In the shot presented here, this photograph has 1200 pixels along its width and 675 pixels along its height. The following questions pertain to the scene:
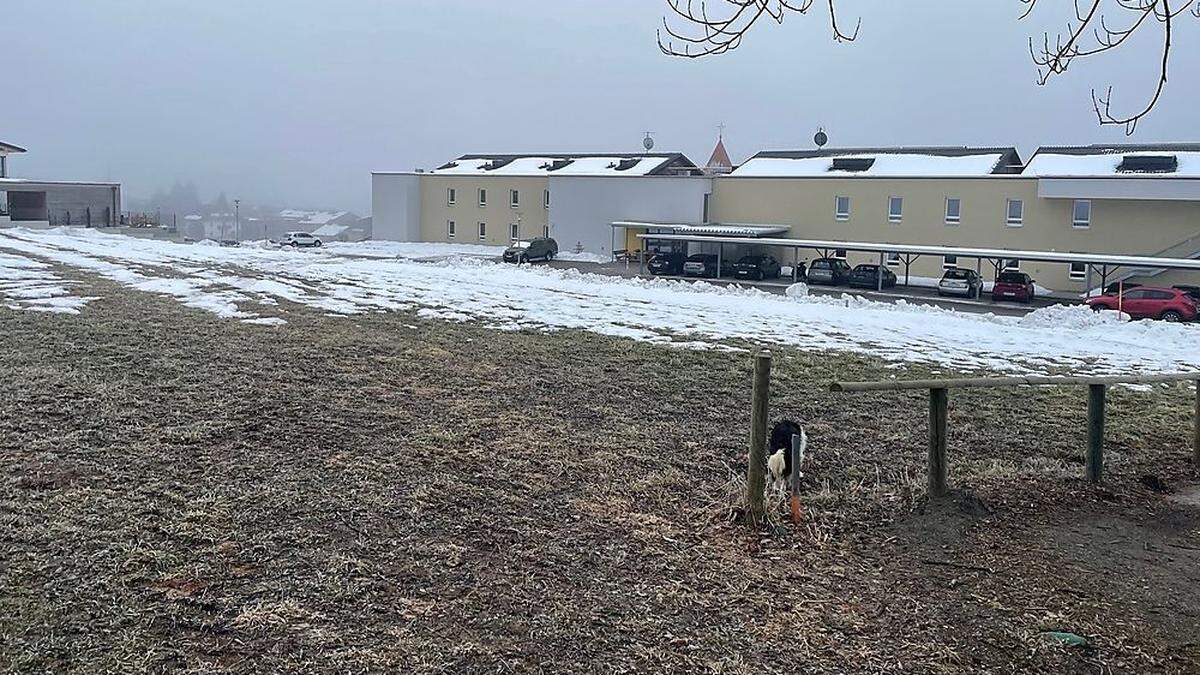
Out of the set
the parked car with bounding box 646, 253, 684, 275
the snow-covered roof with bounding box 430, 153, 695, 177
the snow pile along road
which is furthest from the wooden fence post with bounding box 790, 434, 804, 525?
the snow-covered roof with bounding box 430, 153, 695, 177

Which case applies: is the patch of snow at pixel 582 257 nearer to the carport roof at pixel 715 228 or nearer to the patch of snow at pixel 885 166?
the carport roof at pixel 715 228

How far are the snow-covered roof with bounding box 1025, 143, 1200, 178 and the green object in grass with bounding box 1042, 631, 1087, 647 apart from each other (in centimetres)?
4183

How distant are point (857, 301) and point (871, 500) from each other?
16904 millimetres

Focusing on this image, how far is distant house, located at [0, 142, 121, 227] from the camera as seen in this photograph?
168ft

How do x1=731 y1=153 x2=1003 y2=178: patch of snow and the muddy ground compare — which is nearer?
the muddy ground

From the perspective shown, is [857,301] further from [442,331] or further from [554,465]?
[554,465]

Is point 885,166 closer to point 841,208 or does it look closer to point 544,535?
point 841,208

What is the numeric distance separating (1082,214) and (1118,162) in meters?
3.45

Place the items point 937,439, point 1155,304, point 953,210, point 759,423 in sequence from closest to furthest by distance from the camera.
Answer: point 759,423, point 937,439, point 1155,304, point 953,210

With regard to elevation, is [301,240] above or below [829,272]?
above

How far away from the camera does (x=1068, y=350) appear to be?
14016 mm

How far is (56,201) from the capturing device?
54.1m

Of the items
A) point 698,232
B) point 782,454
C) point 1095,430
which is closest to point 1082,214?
point 698,232

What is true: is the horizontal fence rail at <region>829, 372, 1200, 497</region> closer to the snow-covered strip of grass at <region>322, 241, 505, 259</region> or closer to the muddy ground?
the muddy ground
